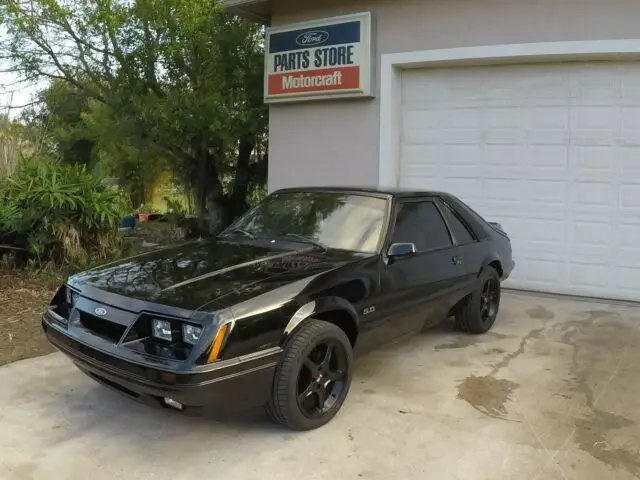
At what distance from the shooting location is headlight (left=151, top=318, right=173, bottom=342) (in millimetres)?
3393

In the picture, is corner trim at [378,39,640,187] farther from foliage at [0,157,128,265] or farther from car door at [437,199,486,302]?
foliage at [0,157,128,265]

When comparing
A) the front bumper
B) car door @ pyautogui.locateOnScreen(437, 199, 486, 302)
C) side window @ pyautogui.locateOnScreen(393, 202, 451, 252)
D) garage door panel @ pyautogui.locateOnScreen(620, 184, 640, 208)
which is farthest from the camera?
garage door panel @ pyautogui.locateOnScreen(620, 184, 640, 208)

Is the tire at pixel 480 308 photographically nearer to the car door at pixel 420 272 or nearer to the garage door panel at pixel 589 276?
the car door at pixel 420 272

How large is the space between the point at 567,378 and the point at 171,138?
308 inches

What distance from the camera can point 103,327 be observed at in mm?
3680

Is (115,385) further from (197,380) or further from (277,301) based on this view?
(277,301)

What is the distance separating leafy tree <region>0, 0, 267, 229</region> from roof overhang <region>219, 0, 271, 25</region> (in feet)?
3.87

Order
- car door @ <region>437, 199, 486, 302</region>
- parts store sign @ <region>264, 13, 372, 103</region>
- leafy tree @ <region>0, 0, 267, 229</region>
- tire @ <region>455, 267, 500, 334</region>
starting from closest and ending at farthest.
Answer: car door @ <region>437, 199, 486, 302</region> → tire @ <region>455, 267, 500, 334</region> → parts store sign @ <region>264, 13, 372, 103</region> → leafy tree @ <region>0, 0, 267, 229</region>

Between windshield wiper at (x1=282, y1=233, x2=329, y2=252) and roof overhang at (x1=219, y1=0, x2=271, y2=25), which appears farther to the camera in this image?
roof overhang at (x1=219, y1=0, x2=271, y2=25)

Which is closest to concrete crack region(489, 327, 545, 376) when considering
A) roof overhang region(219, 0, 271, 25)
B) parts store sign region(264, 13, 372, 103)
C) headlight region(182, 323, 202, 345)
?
headlight region(182, 323, 202, 345)

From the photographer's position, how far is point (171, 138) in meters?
10.6

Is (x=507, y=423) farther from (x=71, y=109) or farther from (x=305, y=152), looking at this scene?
(x=71, y=109)

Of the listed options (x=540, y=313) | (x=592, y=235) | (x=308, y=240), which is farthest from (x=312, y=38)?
(x=308, y=240)

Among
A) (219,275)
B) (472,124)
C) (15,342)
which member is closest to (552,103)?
(472,124)
